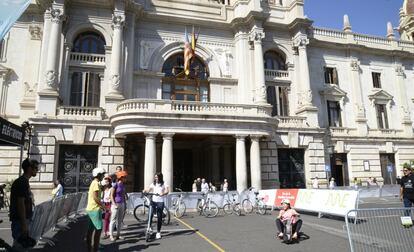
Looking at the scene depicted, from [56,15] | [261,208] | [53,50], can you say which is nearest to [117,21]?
[56,15]

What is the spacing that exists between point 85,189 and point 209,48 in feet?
51.9

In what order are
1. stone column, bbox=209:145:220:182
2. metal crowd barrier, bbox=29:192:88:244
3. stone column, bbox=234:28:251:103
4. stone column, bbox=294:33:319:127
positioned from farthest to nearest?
stone column, bbox=294:33:319:127
stone column, bbox=234:28:251:103
stone column, bbox=209:145:220:182
metal crowd barrier, bbox=29:192:88:244

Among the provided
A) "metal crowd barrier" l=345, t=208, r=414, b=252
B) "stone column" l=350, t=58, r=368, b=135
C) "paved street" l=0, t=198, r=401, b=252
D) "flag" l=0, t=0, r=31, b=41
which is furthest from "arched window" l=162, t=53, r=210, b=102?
"flag" l=0, t=0, r=31, b=41

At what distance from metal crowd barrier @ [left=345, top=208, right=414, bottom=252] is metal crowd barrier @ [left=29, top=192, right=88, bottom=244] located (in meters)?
8.24

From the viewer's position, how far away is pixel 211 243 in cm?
961

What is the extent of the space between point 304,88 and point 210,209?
16.6 meters

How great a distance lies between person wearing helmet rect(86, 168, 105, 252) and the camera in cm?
765

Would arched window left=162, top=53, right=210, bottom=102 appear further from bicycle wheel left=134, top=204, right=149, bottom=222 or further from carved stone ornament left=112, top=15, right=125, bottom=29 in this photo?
bicycle wheel left=134, top=204, right=149, bottom=222

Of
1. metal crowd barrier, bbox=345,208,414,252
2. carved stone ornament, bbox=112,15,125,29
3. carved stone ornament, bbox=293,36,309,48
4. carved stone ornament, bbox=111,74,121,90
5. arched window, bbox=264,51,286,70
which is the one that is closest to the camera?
metal crowd barrier, bbox=345,208,414,252

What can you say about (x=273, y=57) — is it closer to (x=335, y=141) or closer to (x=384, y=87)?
(x=335, y=141)

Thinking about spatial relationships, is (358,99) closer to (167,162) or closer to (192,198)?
(167,162)

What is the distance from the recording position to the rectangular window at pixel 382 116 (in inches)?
1321

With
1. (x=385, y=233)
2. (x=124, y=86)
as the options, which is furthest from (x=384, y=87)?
(x=385, y=233)

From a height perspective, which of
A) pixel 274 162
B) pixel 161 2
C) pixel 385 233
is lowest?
pixel 385 233
